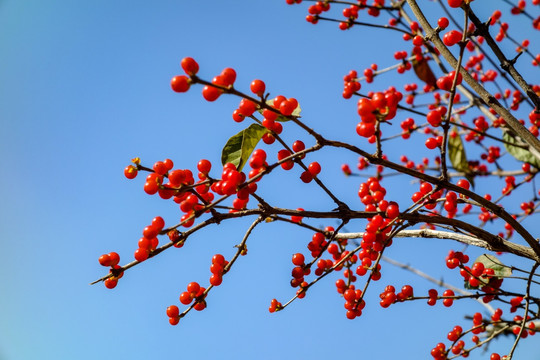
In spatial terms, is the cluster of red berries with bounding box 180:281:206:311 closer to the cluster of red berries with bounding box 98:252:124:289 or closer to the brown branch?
the cluster of red berries with bounding box 98:252:124:289

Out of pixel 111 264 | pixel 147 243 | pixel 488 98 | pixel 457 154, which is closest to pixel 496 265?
pixel 488 98

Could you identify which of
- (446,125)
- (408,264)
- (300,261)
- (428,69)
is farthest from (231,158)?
(408,264)

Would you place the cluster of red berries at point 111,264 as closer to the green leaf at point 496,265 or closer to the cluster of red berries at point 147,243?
the cluster of red berries at point 147,243

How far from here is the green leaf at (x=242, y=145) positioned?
1.55 metres

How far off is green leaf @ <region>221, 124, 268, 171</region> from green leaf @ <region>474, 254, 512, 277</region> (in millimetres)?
1764

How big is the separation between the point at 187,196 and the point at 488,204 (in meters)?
1.20

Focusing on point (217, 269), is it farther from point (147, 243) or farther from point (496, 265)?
point (496, 265)

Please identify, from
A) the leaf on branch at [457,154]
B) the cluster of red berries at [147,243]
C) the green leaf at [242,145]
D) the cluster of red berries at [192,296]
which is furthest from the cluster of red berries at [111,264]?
the leaf on branch at [457,154]

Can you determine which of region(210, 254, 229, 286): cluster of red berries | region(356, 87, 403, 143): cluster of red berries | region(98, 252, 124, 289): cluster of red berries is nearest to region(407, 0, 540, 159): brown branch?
region(356, 87, 403, 143): cluster of red berries

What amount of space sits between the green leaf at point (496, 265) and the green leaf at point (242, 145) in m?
1.76

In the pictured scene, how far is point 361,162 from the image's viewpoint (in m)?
5.53

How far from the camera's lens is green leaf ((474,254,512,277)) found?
92.9 inches

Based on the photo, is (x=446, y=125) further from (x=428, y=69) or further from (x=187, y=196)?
(x=428, y=69)

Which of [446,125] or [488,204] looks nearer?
[446,125]
